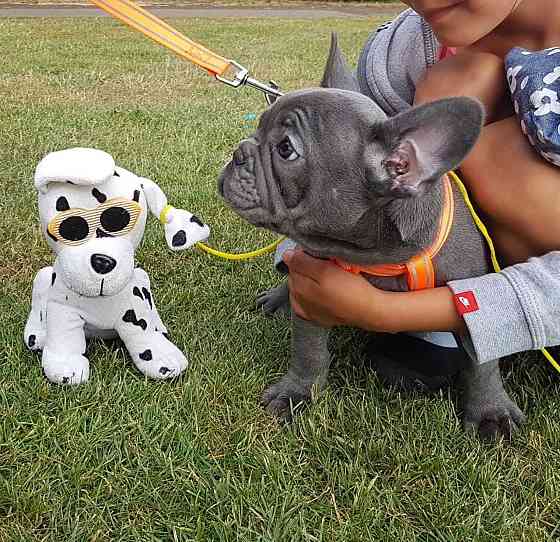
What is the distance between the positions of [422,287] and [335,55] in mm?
665

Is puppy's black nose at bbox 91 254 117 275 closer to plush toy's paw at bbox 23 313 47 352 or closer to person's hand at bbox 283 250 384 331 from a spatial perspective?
plush toy's paw at bbox 23 313 47 352

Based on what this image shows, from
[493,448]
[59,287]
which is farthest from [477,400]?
[59,287]

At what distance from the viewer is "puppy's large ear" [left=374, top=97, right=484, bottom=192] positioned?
139 cm

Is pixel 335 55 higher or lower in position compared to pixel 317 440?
higher

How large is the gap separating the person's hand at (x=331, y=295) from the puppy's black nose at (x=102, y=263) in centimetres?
51

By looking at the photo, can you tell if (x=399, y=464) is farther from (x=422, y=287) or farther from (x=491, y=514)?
(x=422, y=287)

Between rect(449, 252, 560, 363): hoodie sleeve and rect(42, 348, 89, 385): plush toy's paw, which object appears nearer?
rect(449, 252, 560, 363): hoodie sleeve

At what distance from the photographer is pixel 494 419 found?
199cm

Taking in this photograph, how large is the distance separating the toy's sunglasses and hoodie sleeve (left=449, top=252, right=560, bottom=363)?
3.00 ft

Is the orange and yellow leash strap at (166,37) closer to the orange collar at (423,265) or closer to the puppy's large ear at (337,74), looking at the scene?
the puppy's large ear at (337,74)

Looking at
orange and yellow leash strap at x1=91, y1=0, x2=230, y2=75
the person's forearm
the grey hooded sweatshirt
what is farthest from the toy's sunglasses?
the grey hooded sweatshirt

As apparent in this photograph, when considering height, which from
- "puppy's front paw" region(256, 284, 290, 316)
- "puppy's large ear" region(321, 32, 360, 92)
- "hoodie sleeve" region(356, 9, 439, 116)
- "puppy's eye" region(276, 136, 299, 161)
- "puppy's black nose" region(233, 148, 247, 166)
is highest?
"puppy's large ear" region(321, 32, 360, 92)

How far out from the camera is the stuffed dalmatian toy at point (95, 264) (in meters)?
1.82

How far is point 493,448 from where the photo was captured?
1.91 metres
